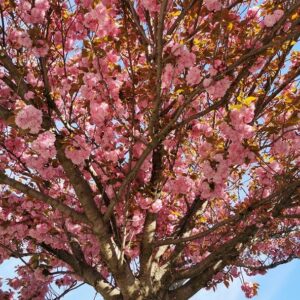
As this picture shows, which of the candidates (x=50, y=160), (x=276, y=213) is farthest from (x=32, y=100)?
(x=276, y=213)

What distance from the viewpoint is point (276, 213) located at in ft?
15.3

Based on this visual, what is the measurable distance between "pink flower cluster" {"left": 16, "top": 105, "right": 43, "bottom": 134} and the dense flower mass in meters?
0.01

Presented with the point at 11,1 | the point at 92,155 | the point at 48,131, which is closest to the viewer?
the point at 48,131

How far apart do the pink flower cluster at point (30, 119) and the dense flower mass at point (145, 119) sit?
1 centimetres

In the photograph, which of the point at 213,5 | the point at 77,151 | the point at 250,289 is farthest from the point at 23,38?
the point at 250,289

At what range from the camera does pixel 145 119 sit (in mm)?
5723

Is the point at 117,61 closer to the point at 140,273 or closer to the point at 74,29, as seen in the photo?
the point at 74,29

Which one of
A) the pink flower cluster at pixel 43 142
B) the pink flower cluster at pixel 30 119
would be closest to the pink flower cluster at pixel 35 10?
the pink flower cluster at pixel 30 119

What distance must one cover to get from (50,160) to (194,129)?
173 centimetres

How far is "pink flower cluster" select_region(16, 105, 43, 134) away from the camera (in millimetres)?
3918

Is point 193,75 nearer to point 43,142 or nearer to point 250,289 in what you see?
point 43,142

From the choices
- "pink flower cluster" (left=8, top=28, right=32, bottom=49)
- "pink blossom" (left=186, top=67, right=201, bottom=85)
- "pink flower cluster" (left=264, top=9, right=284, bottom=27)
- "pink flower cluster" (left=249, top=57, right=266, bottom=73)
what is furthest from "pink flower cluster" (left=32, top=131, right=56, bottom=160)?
"pink flower cluster" (left=264, top=9, right=284, bottom=27)

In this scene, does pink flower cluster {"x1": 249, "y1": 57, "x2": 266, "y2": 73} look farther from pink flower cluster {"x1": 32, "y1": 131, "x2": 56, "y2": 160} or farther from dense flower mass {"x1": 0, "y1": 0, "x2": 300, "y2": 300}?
pink flower cluster {"x1": 32, "y1": 131, "x2": 56, "y2": 160}

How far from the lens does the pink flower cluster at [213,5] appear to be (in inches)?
145
